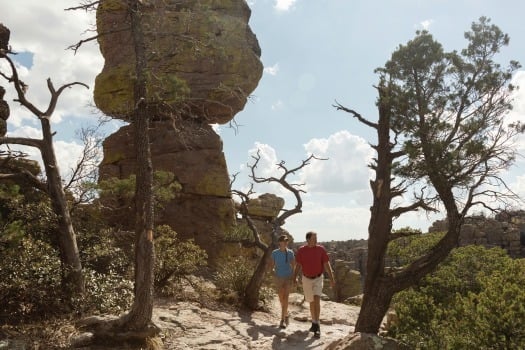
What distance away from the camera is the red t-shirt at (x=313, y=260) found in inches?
407

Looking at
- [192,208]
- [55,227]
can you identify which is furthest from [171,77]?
[192,208]

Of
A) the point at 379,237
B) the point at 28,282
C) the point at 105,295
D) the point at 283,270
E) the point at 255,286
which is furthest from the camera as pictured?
the point at 255,286

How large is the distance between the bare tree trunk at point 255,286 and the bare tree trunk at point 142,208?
4.78 m

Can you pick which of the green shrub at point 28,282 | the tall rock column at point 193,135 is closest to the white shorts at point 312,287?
the green shrub at point 28,282

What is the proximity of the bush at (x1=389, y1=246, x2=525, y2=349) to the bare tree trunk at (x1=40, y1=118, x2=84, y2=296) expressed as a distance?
22.0ft

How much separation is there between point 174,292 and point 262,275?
8.28 feet

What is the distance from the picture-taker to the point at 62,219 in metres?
9.66

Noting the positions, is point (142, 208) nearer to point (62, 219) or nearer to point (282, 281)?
point (62, 219)

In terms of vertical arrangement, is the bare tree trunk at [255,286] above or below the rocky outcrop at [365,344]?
above

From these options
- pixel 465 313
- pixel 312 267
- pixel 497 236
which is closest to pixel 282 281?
pixel 312 267

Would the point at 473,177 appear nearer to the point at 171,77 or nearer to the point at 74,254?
the point at 171,77

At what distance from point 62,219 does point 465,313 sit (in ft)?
26.4

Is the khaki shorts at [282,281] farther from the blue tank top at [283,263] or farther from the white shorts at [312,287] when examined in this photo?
the white shorts at [312,287]

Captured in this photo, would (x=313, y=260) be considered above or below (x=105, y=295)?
above
